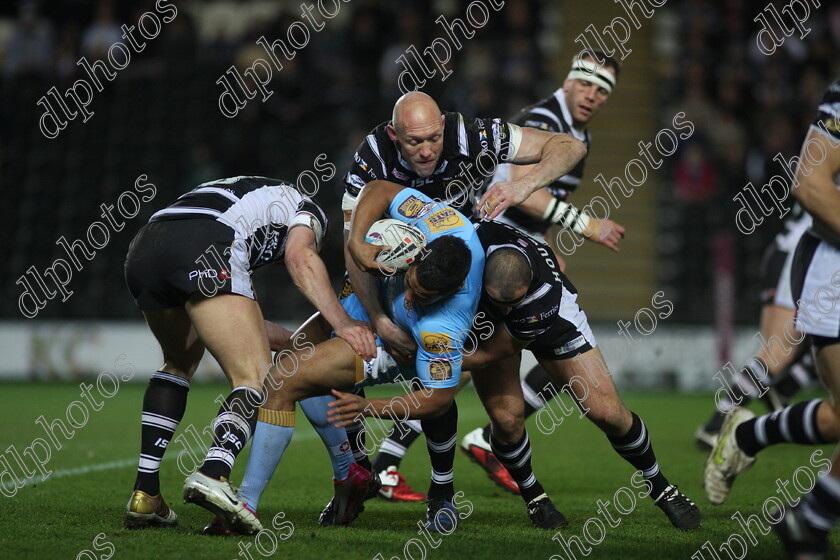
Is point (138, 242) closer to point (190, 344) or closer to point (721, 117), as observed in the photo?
point (190, 344)

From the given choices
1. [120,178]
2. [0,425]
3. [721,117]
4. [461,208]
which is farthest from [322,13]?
[461,208]

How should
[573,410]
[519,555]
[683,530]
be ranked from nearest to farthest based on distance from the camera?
[519,555], [683,530], [573,410]

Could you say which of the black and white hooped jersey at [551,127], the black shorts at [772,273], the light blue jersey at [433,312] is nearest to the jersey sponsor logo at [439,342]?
the light blue jersey at [433,312]

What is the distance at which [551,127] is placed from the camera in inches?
256

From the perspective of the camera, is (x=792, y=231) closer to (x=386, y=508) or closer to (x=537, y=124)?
(x=537, y=124)

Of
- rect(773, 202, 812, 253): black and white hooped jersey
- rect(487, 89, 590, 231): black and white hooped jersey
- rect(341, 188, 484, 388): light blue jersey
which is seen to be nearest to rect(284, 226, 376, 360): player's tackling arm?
rect(341, 188, 484, 388): light blue jersey

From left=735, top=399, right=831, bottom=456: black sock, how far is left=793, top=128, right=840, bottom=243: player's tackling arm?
2.59 ft

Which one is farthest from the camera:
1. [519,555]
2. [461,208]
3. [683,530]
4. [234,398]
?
[461,208]

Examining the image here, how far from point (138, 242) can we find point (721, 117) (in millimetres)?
11418

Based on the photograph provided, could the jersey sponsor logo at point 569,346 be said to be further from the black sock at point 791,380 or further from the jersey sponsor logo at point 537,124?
the black sock at point 791,380

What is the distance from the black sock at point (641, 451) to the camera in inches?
193

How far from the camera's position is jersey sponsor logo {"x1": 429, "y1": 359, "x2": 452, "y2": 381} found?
435cm

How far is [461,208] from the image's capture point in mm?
5578

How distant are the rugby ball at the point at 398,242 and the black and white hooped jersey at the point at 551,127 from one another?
82.4 inches
